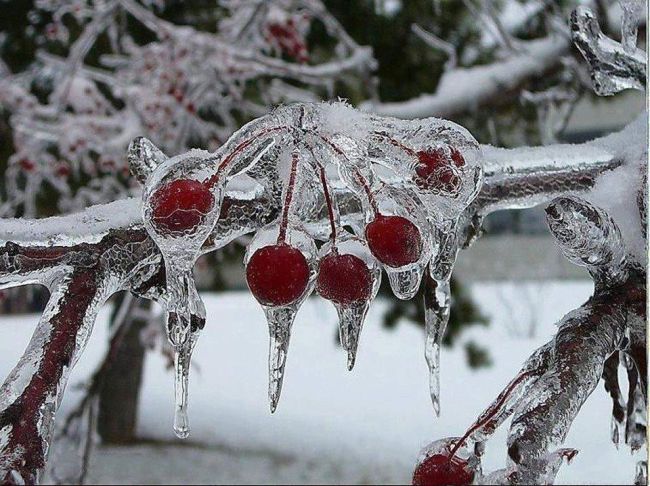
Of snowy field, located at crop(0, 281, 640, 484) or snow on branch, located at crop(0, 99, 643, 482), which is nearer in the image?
snow on branch, located at crop(0, 99, 643, 482)

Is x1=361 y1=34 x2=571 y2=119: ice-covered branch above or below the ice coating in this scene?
above

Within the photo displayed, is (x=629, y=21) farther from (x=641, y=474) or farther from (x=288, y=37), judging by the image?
(x=288, y=37)

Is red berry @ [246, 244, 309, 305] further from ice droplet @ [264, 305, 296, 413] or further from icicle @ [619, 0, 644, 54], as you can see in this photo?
icicle @ [619, 0, 644, 54]

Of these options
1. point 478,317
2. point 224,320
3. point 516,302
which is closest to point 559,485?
point 478,317

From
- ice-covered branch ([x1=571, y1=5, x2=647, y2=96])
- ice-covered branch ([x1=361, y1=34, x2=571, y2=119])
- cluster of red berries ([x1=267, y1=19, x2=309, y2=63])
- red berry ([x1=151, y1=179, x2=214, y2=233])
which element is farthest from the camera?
cluster of red berries ([x1=267, y1=19, x2=309, y2=63])

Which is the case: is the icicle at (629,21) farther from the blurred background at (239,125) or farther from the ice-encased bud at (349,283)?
the blurred background at (239,125)

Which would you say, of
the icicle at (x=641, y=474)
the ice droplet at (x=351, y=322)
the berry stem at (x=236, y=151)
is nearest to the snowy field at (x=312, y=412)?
the icicle at (x=641, y=474)

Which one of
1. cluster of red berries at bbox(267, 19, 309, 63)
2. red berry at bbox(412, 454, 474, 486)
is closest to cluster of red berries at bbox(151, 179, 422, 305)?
red berry at bbox(412, 454, 474, 486)
